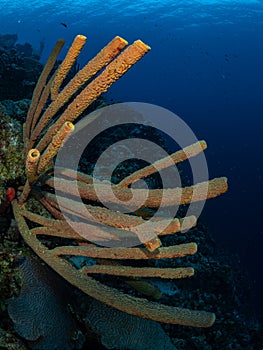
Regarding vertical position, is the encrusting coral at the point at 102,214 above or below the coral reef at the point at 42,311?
above

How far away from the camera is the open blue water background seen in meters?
23.0

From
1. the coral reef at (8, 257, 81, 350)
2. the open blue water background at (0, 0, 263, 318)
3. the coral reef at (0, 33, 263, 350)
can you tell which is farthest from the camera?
the open blue water background at (0, 0, 263, 318)

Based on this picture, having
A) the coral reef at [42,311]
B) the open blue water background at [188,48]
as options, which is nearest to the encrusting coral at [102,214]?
the coral reef at [42,311]

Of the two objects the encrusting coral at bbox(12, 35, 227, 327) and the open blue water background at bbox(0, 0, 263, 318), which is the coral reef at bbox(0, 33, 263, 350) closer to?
the encrusting coral at bbox(12, 35, 227, 327)

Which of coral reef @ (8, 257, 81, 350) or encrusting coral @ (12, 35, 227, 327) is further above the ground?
encrusting coral @ (12, 35, 227, 327)

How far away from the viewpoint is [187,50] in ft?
119

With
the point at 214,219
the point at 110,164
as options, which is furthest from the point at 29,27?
Result: the point at 110,164

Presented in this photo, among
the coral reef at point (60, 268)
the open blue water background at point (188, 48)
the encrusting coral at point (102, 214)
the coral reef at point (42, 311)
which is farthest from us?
the open blue water background at point (188, 48)

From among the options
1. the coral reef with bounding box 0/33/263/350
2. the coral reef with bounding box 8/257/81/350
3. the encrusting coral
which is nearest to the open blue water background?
the coral reef with bounding box 0/33/263/350

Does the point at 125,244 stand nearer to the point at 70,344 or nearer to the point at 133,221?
the point at 133,221

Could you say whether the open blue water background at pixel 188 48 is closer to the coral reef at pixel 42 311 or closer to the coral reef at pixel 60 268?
the coral reef at pixel 60 268

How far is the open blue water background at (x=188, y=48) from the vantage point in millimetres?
22953

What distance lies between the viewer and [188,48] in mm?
36000

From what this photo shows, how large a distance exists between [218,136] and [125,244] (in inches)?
761
